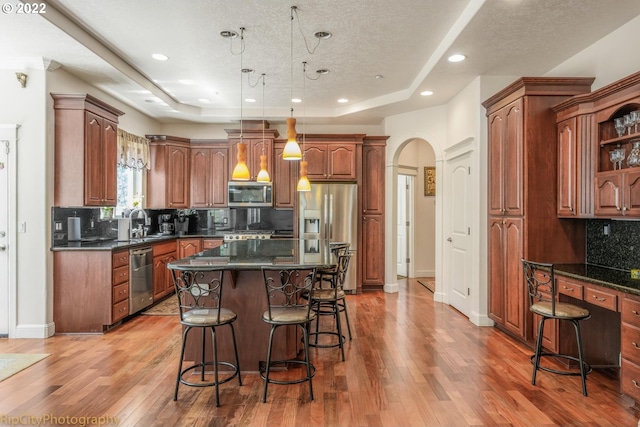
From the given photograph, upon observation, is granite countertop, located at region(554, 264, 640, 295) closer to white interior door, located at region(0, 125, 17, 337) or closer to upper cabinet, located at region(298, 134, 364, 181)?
upper cabinet, located at region(298, 134, 364, 181)

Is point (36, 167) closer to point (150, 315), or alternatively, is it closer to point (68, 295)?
point (68, 295)

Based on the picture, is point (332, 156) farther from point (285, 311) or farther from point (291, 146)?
point (285, 311)

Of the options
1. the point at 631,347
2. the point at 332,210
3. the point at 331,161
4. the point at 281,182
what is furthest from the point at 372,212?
the point at 631,347

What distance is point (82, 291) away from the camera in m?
4.19

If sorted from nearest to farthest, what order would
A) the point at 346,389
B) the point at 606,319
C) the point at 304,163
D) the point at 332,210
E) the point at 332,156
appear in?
1. the point at 346,389
2. the point at 606,319
3. the point at 304,163
4. the point at 332,210
5. the point at 332,156

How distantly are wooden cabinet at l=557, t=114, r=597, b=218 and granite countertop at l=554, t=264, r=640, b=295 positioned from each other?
1.52 ft

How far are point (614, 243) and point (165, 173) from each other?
6067 millimetres

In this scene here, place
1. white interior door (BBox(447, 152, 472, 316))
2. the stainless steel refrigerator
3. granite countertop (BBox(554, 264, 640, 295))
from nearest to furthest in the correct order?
granite countertop (BBox(554, 264, 640, 295)) < white interior door (BBox(447, 152, 472, 316)) < the stainless steel refrigerator

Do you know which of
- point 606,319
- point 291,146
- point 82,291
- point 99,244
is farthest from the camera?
point 99,244

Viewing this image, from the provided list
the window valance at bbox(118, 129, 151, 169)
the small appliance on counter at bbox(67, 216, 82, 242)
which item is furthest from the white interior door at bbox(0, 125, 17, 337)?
the window valance at bbox(118, 129, 151, 169)

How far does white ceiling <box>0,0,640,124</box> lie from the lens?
321cm

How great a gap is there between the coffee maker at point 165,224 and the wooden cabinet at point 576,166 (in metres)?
5.75

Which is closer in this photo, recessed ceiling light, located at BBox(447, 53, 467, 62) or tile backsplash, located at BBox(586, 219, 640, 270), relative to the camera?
tile backsplash, located at BBox(586, 219, 640, 270)

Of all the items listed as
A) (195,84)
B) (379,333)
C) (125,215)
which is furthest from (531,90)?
(125,215)
